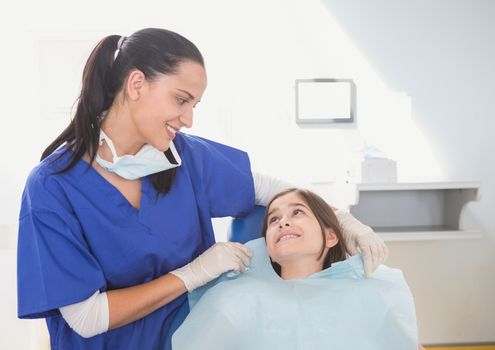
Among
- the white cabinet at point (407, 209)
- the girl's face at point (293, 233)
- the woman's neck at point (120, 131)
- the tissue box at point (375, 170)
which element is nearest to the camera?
the woman's neck at point (120, 131)

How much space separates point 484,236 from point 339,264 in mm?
1763

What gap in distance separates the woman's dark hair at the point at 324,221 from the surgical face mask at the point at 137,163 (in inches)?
14.2

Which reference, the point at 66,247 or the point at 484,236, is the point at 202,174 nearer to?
the point at 66,247

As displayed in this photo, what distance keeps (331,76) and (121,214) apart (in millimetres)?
1713

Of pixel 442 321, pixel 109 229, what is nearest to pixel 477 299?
pixel 442 321

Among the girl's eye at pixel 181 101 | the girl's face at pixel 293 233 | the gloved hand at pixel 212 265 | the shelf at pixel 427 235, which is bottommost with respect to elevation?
the shelf at pixel 427 235

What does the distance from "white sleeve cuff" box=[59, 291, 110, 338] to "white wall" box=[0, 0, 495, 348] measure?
5.24ft

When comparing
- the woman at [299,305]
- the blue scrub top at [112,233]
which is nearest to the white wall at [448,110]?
the woman at [299,305]

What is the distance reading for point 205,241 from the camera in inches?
58.9

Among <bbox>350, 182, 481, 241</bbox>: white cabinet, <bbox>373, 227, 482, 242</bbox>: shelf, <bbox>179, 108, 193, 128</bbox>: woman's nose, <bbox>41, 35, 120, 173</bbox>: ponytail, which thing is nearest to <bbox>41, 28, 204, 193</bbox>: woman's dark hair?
<bbox>41, 35, 120, 173</bbox>: ponytail

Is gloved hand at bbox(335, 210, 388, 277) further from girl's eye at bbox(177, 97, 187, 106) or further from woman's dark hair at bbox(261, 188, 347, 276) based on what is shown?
girl's eye at bbox(177, 97, 187, 106)

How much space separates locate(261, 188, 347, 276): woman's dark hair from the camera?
151 cm

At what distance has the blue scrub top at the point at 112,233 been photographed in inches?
46.1

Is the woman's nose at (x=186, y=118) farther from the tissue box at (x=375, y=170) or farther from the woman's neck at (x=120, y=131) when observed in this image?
the tissue box at (x=375, y=170)
